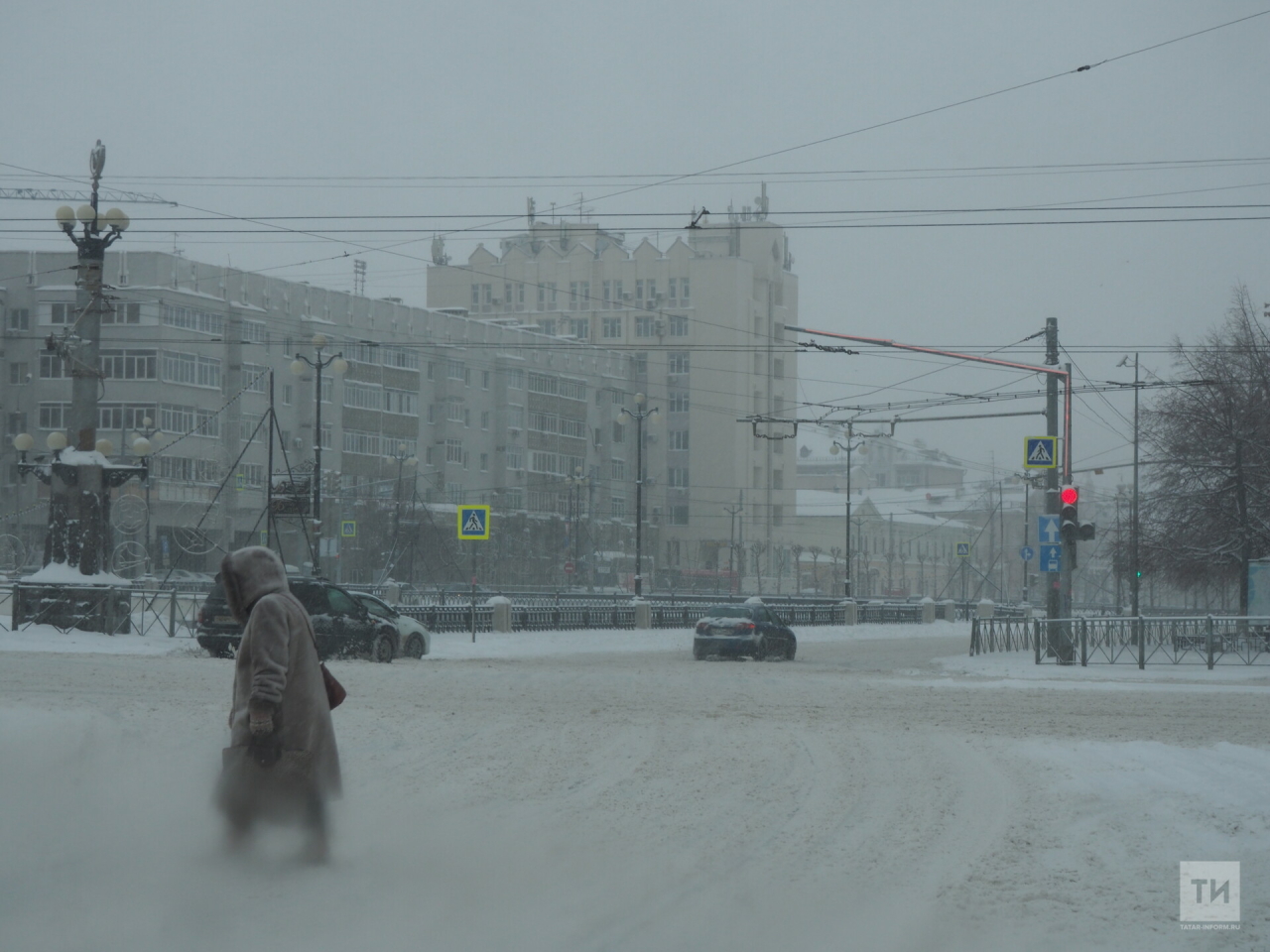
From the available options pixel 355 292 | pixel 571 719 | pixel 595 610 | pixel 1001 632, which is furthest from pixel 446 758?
pixel 355 292

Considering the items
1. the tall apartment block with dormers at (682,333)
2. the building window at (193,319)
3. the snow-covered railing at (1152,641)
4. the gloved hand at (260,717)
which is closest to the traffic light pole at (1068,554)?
the snow-covered railing at (1152,641)

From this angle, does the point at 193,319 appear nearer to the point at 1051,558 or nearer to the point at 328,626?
the point at 328,626

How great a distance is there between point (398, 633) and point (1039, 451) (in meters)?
13.7

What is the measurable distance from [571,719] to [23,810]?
26.0 ft

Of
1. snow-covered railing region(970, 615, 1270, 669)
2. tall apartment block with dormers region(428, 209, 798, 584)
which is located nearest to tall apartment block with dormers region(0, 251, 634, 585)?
tall apartment block with dormers region(428, 209, 798, 584)

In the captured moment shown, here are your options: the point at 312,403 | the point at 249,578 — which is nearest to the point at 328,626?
the point at 249,578

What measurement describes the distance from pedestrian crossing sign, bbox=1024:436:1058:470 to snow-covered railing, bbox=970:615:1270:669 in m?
3.47

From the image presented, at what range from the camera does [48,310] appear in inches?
2958

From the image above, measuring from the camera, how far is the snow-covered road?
21.9 ft

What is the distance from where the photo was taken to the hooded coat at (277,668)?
708 centimetres

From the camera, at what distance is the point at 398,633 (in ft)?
91.2

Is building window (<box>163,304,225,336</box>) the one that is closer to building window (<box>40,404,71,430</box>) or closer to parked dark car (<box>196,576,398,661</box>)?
building window (<box>40,404,71,430</box>)

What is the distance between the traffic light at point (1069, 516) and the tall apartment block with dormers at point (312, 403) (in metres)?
35.9

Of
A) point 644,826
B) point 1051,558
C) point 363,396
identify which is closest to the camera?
point 644,826
